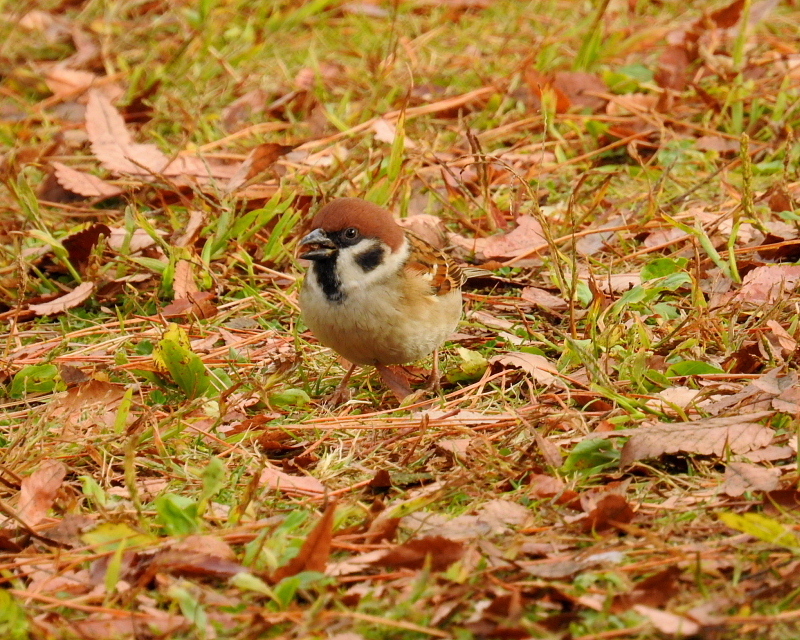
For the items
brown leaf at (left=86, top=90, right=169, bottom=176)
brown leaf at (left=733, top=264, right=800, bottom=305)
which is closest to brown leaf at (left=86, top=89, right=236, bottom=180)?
brown leaf at (left=86, top=90, right=169, bottom=176)

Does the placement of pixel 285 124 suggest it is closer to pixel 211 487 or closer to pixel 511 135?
pixel 511 135

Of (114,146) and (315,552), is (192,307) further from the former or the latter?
(315,552)

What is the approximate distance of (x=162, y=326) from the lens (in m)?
4.29

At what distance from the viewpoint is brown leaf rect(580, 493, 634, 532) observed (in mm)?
2832

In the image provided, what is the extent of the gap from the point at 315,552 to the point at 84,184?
11.1 feet

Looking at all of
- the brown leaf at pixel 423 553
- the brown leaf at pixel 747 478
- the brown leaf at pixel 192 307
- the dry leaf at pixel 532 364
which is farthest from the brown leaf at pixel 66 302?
the brown leaf at pixel 747 478

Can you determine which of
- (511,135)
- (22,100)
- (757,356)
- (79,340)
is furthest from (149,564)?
(22,100)

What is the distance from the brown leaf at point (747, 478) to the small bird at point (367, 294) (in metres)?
1.33

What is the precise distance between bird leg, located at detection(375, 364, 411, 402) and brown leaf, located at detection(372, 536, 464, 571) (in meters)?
1.25

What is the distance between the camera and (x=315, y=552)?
8.81 ft

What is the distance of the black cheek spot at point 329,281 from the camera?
3.87 metres

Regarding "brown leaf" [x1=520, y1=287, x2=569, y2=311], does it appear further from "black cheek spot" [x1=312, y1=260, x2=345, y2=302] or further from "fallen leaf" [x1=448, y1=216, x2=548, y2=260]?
"black cheek spot" [x1=312, y1=260, x2=345, y2=302]

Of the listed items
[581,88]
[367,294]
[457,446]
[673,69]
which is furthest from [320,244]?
[673,69]

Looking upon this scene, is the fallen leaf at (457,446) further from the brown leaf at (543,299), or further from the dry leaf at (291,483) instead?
the brown leaf at (543,299)
